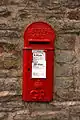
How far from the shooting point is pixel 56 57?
Result: 3.33 metres

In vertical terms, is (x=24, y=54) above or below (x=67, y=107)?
above

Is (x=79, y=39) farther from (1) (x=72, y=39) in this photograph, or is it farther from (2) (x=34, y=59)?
(2) (x=34, y=59)

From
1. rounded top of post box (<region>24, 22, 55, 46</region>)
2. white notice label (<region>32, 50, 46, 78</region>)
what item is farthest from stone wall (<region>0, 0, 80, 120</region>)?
white notice label (<region>32, 50, 46, 78</region>)

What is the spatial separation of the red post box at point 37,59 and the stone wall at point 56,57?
0.08 meters

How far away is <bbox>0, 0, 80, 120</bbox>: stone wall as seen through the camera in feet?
10.7

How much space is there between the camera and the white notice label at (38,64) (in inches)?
127

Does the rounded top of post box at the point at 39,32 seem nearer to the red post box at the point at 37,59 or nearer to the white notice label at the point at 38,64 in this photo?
the red post box at the point at 37,59

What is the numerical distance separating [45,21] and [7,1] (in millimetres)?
469

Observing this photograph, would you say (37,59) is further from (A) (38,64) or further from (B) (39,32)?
(B) (39,32)

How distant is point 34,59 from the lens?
10.6 feet

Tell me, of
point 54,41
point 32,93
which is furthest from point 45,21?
point 32,93

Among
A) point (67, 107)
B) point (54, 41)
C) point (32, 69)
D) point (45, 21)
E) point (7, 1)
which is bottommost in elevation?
point (67, 107)

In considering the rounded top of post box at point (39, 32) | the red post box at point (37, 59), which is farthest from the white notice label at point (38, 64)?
the rounded top of post box at point (39, 32)

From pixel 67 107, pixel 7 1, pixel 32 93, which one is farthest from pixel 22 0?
pixel 67 107
